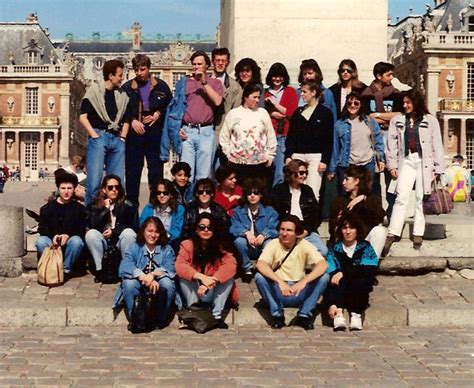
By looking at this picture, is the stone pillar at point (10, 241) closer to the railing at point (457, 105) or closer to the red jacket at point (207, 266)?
the red jacket at point (207, 266)

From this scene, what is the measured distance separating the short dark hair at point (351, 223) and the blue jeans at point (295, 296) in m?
0.42

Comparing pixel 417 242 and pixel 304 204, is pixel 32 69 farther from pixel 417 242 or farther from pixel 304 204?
pixel 304 204

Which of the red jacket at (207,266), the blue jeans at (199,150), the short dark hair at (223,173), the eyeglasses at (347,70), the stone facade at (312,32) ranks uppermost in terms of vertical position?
the stone facade at (312,32)

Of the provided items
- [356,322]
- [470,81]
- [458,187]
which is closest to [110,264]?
[356,322]

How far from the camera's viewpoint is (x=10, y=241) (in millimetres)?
8172

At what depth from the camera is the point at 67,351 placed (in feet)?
19.9

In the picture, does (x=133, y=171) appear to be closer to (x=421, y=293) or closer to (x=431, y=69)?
(x=421, y=293)

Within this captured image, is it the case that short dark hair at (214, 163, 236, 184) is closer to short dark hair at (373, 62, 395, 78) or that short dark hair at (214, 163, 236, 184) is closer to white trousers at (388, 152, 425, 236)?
white trousers at (388, 152, 425, 236)

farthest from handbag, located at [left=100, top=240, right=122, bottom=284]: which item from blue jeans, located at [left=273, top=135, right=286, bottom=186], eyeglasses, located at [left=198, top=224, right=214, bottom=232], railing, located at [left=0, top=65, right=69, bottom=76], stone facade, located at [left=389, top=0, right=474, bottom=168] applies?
railing, located at [left=0, top=65, right=69, bottom=76]

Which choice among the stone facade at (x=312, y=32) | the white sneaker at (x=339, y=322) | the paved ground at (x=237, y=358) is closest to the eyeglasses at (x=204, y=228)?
the paved ground at (x=237, y=358)

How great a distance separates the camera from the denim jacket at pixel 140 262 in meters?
6.87

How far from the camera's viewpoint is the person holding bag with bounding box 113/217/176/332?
22.3ft

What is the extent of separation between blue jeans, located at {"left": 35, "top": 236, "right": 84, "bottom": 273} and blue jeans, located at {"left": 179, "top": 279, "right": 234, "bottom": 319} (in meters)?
1.21

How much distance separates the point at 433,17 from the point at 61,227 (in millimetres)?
56042
